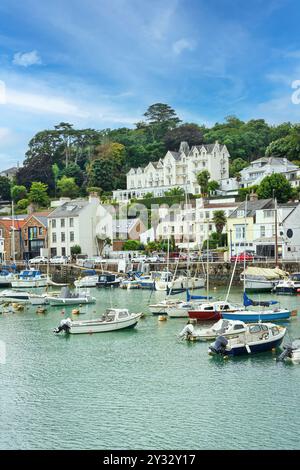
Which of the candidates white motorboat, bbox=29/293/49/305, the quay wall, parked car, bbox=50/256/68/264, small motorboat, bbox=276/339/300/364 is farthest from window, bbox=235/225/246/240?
small motorboat, bbox=276/339/300/364

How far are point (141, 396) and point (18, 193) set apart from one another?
105971 millimetres

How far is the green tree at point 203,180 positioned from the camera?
105 metres

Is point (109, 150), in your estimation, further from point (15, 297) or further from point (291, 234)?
point (15, 297)

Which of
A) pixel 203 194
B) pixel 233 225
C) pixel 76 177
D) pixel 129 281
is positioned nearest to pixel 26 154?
pixel 76 177

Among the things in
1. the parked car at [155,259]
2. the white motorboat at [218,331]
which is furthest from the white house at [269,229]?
the white motorboat at [218,331]

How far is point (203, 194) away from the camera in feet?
348

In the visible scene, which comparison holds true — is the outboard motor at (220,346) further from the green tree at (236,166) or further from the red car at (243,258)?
the green tree at (236,166)

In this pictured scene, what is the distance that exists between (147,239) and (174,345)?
5641 cm

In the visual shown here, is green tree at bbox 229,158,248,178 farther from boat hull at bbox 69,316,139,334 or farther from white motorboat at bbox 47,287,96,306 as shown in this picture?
boat hull at bbox 69,316,139,334

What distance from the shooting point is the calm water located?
62.1 feet

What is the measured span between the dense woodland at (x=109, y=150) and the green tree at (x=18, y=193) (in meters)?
0.64

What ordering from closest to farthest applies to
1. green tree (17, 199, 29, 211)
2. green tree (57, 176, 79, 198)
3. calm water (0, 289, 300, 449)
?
calm water (0, 289, 300, 449)
green tree (17, 199, 29, 211)
green tree (57, 176, 79, 198)
